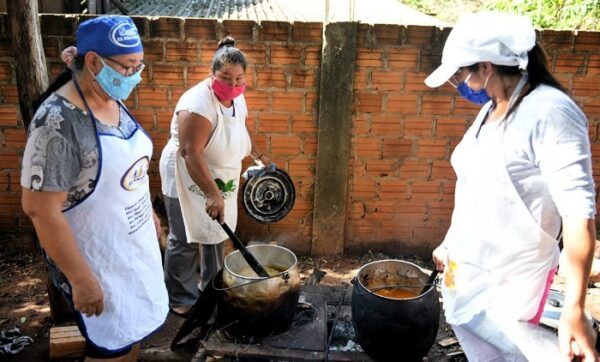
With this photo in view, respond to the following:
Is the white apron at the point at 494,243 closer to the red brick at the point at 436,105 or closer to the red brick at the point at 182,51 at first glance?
the red brick at the point at 436,105

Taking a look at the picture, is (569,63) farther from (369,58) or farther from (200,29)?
(200,29)

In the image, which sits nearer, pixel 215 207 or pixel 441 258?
pixel 441 258

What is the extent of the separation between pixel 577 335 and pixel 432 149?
301cm

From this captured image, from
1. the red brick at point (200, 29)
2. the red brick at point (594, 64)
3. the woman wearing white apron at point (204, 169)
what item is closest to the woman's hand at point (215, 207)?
the woman wearing white apron at point (204, 169)

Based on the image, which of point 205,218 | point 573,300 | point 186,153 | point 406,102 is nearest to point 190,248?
point 205,218

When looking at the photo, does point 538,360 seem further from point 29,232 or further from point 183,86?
point 29,232

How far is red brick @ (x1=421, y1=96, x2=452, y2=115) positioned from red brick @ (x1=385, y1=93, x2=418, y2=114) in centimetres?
8

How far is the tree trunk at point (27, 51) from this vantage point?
10.4 feet

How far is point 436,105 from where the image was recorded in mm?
4535

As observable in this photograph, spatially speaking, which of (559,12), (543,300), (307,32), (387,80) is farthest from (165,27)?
(559,12)

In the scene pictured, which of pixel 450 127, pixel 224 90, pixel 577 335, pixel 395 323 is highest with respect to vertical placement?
pixel 224 90

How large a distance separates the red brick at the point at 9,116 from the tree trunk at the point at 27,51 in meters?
1.44

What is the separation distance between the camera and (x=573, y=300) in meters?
1.75

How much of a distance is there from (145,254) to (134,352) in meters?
0.56
